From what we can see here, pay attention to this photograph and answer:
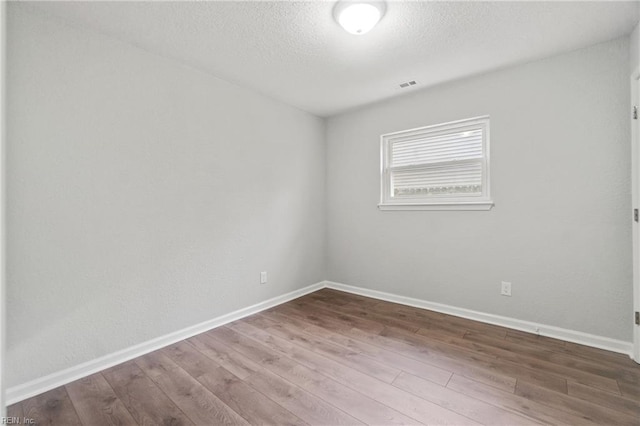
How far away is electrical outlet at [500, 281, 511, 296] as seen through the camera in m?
2.55

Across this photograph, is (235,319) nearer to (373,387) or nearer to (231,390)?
(231,390)

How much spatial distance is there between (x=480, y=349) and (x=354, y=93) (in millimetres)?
2730

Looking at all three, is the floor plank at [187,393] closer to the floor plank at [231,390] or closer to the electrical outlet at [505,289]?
the floor plank at [231,390]

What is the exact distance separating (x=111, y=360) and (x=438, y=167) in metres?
3.38

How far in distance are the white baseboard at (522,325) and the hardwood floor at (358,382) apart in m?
0.08

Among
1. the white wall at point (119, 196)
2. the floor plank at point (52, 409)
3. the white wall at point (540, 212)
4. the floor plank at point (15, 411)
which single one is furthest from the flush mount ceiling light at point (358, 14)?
the floor plank at point (15, 411)

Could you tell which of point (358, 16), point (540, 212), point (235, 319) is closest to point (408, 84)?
point (358, 16)

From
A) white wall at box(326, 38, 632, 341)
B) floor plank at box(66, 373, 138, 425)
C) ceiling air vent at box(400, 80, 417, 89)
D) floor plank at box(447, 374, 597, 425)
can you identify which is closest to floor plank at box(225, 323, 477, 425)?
floor plank at box(447, 374, 597, 425)

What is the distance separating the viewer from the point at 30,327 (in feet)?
5.55

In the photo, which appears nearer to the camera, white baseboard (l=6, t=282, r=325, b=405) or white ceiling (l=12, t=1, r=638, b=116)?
white baseboard (l=6, t=282, r=325, b=405)

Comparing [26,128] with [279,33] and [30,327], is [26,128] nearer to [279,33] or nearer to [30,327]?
[30,327]

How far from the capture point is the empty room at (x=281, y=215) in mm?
1646

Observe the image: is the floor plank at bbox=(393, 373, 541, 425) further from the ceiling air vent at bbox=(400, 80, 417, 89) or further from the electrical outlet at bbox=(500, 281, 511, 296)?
the ceiling air vent at bbox=(400, 80, 417, 89)

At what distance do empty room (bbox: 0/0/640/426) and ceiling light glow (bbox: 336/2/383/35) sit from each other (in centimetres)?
2
